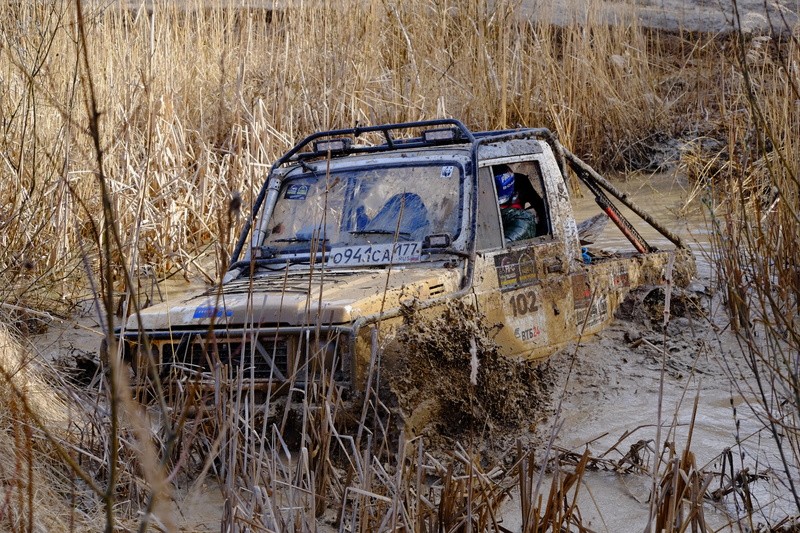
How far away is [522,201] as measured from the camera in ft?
18.4

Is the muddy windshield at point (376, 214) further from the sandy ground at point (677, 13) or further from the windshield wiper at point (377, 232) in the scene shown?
the sandy ground at point (677, 13)

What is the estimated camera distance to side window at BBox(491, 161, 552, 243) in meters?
5.40

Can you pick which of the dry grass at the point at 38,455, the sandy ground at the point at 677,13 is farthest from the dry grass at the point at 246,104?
the dry grass at the point at 38,455

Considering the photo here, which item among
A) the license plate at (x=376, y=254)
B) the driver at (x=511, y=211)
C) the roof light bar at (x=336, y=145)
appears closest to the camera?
the license plate at (x=376, y=254)

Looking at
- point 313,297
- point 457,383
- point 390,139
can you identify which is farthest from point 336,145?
point 457,383

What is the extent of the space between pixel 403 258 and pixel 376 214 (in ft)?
0.95

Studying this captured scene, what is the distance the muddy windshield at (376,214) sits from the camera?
16.4 feet

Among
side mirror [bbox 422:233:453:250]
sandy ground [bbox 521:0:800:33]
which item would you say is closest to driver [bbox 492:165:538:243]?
side mirror [bbox 422:233:453:250]

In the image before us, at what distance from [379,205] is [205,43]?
503 cm

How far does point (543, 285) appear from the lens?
207 inches

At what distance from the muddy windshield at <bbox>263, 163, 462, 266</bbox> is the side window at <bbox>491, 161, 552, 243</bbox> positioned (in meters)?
0.44

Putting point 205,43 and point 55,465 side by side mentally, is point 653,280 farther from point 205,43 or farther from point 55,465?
point 205,43

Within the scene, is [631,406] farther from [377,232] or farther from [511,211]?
[377,232]

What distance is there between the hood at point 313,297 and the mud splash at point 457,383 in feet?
0.47
